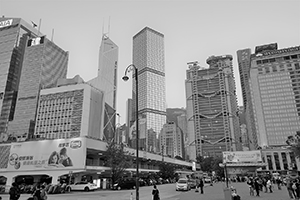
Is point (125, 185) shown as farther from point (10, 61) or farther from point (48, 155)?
point (10, 61)

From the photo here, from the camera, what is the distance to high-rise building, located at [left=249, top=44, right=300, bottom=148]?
135125 millimetres

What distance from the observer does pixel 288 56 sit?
14900 cm

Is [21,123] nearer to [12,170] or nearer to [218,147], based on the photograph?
[12,170]

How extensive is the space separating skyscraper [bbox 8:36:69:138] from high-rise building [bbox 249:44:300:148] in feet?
409

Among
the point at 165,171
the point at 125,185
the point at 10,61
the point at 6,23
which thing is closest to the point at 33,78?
the point at 10,61

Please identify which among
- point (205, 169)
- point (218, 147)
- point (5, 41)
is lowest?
point (205, 169)

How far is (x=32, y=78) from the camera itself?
132 metres

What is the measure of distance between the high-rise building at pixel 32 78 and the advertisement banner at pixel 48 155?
87.1 metres

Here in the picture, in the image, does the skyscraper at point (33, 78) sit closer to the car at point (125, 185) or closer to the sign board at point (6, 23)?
the sign board at point (6, 23)

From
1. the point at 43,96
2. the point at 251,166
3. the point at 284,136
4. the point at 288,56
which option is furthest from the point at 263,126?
the point at 43,96

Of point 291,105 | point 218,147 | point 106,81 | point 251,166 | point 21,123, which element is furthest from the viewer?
point 218,147

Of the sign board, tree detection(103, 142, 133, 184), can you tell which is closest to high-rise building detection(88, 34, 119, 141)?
the sign board

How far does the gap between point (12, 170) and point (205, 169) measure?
84026 millimetres

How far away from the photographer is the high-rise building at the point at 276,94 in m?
135
